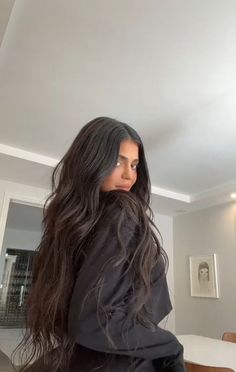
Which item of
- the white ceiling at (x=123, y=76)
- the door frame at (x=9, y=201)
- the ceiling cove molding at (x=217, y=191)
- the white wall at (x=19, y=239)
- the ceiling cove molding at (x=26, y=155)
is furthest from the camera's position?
the white wall at (x=19, y=239)

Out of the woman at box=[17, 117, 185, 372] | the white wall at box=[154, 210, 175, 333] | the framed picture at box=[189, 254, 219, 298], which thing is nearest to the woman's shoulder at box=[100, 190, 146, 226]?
the woman at box=[17, 117, 185, 372]

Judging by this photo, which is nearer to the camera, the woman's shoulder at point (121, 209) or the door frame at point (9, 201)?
the woman's shoulder at point (121, 209)

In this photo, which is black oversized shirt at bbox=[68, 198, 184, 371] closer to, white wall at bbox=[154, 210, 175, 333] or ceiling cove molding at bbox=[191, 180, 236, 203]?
ceiling cove molding at bbox=[191, 180, 236, 203]

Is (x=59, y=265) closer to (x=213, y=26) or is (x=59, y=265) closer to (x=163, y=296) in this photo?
(x=163, y=296)

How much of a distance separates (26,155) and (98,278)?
2400mm

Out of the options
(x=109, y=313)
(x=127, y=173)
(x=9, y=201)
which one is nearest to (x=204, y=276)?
(x=9, y=201)

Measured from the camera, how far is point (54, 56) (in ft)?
5.17

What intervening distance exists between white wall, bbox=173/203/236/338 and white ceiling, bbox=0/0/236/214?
3.47 ft

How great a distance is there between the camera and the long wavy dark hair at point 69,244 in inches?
19.5

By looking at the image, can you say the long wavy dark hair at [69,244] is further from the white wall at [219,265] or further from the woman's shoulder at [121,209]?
the white wall at [219,265]

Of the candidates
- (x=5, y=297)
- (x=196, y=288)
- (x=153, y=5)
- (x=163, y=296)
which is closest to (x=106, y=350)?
(x=163, y=296)

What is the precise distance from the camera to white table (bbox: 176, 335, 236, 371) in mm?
1572

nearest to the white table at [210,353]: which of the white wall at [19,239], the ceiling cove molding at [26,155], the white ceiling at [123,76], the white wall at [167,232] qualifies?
the white ceiling at [123,76]

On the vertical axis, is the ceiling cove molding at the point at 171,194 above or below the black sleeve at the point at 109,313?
above
